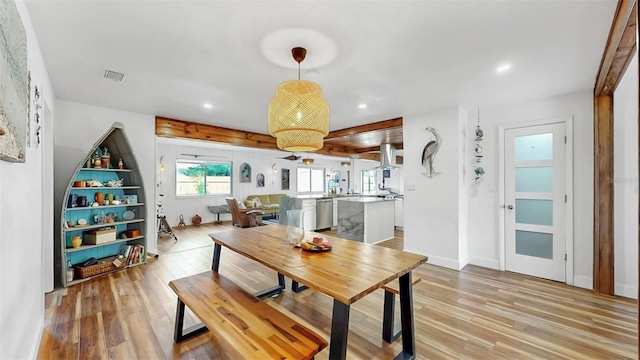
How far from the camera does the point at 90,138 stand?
3.47 meters

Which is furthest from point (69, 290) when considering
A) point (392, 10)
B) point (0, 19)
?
point (392, 10)

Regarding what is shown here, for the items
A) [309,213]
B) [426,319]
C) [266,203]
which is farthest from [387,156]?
[266,203]

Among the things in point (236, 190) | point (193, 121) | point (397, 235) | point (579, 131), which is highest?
point (193, 121)

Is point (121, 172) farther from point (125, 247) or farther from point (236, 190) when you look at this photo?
point (236, 190)

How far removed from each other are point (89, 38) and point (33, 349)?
2226 millimetres

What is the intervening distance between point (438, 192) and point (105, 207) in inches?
184

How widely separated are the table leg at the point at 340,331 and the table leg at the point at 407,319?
645 mm

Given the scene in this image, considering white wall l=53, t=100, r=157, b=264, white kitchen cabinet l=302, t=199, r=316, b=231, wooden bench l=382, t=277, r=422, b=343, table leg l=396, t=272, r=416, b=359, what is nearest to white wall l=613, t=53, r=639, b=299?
wooden bench l=382, t=277, r=422, b=343

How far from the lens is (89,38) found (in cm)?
190

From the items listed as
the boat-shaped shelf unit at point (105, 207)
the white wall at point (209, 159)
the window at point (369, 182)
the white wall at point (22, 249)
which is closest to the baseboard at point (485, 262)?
the white wall at point (22, 249)

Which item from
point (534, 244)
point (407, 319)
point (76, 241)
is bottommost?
point (407, 319)

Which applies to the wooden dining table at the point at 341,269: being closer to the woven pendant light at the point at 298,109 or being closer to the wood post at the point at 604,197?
the woven pendant light at the point at 298,109

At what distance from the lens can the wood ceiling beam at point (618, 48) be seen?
149 cm

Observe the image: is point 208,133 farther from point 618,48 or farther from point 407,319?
point 618,48
